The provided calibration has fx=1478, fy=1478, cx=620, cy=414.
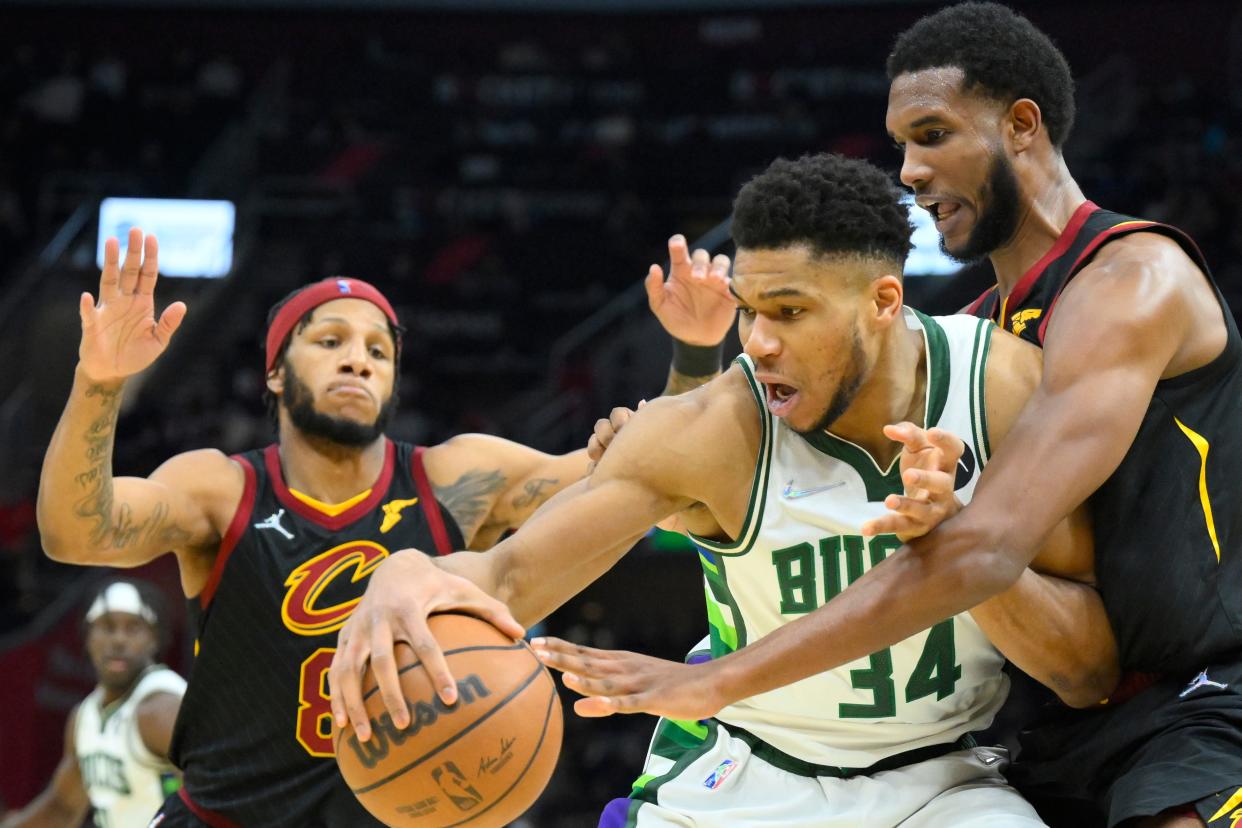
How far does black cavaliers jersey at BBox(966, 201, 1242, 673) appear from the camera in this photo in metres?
2.95

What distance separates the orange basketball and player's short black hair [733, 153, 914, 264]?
0.98m

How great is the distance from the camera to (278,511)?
181 inches

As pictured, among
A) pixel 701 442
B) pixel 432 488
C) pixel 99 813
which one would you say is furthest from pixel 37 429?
pixel 701 442

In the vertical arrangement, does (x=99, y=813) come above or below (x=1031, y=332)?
below

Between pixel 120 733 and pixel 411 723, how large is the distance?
429 centimetres

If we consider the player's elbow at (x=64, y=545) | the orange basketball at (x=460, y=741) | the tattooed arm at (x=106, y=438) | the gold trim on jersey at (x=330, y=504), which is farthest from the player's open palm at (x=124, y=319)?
the orange basketball at (x=460, y=741)

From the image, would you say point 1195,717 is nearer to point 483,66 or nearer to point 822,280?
point 822,280

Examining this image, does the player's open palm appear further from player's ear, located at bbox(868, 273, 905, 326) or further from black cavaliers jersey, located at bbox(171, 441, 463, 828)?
player's ear, located at bbox(868, 273, 905, 326)

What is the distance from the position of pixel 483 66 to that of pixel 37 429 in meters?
7.71

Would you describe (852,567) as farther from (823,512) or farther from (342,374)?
(342,374)

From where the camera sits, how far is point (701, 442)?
10.1 feet

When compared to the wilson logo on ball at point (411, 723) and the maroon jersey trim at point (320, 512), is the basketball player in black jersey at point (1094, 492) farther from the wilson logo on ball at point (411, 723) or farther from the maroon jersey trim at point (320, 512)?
the maroon jersey trim at point (320, 512)

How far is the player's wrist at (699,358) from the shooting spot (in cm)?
467

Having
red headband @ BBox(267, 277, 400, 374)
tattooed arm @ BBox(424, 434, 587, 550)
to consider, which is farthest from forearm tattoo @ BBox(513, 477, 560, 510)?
red headband @ BBox(267, 277, 400, 374)
